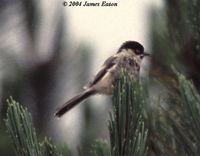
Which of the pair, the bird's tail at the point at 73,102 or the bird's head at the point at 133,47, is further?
the bird's head at the point at 133,47

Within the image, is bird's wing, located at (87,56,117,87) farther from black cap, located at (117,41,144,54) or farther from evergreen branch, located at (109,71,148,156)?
evergreen branch, located at (109,71,148,156)

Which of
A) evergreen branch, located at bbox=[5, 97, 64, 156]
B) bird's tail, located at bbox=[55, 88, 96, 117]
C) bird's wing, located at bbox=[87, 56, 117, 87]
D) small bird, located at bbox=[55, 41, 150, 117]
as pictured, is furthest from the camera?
bird's wing, located at bbox=[87, 56, 117, 87]

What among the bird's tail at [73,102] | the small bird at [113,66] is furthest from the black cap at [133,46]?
the bird's tail at [73,102]

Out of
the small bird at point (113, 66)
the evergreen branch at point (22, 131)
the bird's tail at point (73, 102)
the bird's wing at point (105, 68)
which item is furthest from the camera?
the bird's wing at point (105, 68)

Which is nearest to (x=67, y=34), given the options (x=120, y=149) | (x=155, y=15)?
(x=155, y=15)

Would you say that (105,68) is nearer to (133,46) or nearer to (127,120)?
(133,46)

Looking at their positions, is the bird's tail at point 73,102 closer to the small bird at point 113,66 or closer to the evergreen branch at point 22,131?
the small bird at point 113,66

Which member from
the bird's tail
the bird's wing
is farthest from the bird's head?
the bird's tail

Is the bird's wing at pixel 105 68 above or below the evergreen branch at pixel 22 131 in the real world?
below
